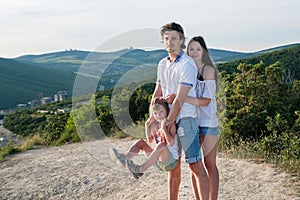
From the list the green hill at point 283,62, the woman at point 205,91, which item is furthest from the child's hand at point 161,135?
the green hill at point 283,62

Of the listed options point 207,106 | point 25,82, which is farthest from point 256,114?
point 25,82

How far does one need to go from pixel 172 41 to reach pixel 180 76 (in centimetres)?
27

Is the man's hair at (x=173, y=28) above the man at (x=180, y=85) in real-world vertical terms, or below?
above

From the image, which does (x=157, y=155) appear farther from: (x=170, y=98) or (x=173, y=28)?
(x=173, y=28)

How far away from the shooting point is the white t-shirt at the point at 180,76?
2986 millimetres

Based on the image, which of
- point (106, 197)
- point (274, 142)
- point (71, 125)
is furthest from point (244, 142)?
point (71, 125)

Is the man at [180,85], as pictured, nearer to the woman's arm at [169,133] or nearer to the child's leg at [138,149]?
the woman's arm at [169,133]

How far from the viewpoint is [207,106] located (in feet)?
10.7

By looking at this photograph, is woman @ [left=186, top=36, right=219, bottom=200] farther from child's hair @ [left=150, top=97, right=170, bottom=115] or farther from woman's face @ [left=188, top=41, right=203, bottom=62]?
child's hair @ [left=150, top=97, right=170, bottom=115]

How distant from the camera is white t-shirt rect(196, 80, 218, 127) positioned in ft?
10.6

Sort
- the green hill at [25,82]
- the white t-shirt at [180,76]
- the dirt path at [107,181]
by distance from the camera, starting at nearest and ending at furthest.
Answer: the white t-shirt at [180,76]
the dirt path at [107,181]
the green hill at [25,82]

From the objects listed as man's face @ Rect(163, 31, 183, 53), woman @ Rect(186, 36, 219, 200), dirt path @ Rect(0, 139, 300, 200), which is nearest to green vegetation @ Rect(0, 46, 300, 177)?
dirt path @ Rect(0, 139, 300, 200)

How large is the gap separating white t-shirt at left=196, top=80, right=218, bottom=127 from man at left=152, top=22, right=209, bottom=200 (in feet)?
0.47

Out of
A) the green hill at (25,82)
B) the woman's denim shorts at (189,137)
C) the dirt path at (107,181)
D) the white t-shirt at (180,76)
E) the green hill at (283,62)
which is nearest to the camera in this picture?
the white t-shirt at (180,76)
